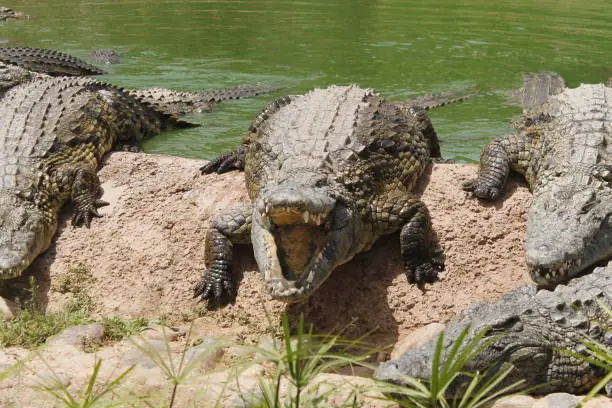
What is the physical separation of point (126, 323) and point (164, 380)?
108cm

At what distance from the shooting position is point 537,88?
9.91 meters

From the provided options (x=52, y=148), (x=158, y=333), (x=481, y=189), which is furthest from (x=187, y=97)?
(x=158, y=333)

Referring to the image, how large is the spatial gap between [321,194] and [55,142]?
3.41m

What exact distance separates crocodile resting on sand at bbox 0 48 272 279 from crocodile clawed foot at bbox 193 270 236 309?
1360mm

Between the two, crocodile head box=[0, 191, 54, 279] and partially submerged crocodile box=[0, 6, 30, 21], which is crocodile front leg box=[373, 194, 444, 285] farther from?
partially submerged crocodile box=[0, 6, 30, 21]

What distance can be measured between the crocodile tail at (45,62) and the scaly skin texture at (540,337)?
901cm

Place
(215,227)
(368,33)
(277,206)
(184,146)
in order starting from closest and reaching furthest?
(277,206)
(215,227)
(184,146)
(368,33)

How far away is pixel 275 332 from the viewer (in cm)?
486

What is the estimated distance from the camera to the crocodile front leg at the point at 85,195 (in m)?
6.09

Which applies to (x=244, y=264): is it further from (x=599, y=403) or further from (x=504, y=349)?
(x=599, y=403)

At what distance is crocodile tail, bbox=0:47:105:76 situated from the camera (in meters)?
11.2

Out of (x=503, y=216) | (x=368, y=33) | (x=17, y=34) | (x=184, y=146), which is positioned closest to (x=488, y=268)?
(x=503, y=216)

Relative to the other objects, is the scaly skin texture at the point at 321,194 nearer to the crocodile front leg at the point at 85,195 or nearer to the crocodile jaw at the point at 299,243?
the crocodile jaw at the point at 299,243

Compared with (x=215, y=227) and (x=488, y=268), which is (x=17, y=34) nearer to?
(x=215, y=227)
